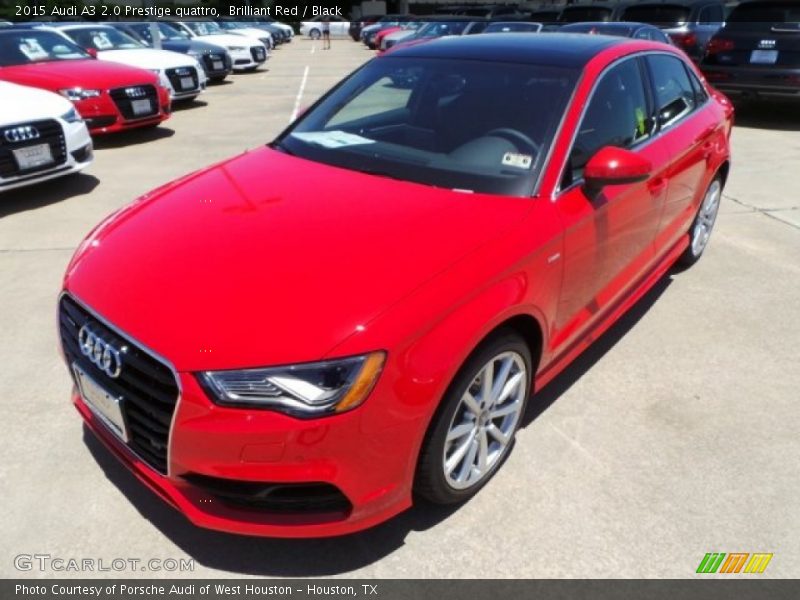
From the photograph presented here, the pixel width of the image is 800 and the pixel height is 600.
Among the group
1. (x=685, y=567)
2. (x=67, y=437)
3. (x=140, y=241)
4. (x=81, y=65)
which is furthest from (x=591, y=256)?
(x=81, y=65)

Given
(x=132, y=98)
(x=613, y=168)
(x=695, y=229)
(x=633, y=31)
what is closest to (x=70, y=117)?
(x=132, y=98)

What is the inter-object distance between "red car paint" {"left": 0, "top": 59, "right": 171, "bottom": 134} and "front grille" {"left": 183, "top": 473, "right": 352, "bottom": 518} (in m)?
7.36

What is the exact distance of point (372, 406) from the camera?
1880 mm

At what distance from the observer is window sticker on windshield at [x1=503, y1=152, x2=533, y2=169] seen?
2.64 meters

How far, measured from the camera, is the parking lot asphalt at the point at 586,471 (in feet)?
7.45

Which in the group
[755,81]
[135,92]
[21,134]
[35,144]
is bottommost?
[35,144]

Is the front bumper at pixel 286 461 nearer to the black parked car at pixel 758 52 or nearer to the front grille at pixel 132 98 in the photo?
the front grille at pixel 132 98

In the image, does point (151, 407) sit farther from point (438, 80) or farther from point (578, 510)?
point (438, 80)

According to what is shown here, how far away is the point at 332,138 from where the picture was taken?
3207 millimetres

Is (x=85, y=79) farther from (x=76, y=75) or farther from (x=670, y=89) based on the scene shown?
(x=670, y=89)

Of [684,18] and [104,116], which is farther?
[684,18]

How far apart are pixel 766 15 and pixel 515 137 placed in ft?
29.5

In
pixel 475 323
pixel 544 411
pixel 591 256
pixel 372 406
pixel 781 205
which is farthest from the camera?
pixel 781 205

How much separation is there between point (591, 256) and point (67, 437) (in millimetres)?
2450
